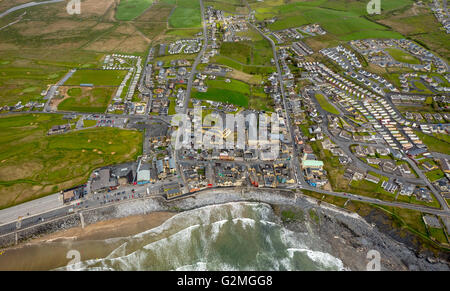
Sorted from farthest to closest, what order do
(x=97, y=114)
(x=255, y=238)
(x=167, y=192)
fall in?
1. (x=97, y=114)
2. (x=167, y=192)
3. (x=255, y=238)

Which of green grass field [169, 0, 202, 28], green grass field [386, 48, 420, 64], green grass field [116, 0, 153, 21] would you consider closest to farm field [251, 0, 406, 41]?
green grass field [386, 48, 420, 64]

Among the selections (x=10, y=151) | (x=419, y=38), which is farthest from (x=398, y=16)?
(x=10, y=151)

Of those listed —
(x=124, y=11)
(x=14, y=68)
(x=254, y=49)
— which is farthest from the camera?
(x=124, y=11)

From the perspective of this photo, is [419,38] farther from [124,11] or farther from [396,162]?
[124,11]

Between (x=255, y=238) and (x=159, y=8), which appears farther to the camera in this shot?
(x=159, y=8)

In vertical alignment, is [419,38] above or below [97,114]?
above

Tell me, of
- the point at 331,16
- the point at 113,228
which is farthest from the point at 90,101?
the point at 331,16

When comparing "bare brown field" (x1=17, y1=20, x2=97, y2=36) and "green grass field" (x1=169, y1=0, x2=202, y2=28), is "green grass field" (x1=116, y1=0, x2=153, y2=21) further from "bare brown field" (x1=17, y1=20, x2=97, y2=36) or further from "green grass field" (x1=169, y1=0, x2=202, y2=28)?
"green grass field" (x1=169, y1=0, x2=202, y2=28)
